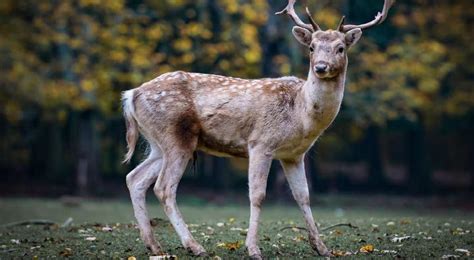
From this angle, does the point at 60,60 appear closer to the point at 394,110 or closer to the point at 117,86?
the point at 117,86

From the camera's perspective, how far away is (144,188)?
8.90 m

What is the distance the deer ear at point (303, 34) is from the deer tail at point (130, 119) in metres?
1.81

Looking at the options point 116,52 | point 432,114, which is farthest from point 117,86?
point 432,114

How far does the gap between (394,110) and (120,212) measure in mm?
8479

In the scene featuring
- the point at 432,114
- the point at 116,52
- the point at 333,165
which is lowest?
the point at 333,165

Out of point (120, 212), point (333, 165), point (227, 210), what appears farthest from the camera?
point (333, 165)

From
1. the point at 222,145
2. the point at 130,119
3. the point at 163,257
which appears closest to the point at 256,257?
the point at 163,257

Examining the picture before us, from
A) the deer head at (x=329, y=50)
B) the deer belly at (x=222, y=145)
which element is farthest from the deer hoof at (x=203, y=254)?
the deer head at (x=329, y=50)

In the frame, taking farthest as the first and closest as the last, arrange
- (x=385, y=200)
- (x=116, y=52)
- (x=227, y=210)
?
(x=385, y=200) → (x=116, y=52) → (x=227, y=210)

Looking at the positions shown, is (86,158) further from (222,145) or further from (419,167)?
(222,145)

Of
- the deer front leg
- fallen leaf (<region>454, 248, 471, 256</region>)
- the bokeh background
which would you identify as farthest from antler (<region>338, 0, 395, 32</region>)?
the bokeh background

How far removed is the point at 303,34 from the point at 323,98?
0.77 m

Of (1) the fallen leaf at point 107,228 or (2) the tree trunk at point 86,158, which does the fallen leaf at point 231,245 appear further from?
(2) the tree trunk at point 86,158

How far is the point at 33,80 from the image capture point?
72.9 feet
